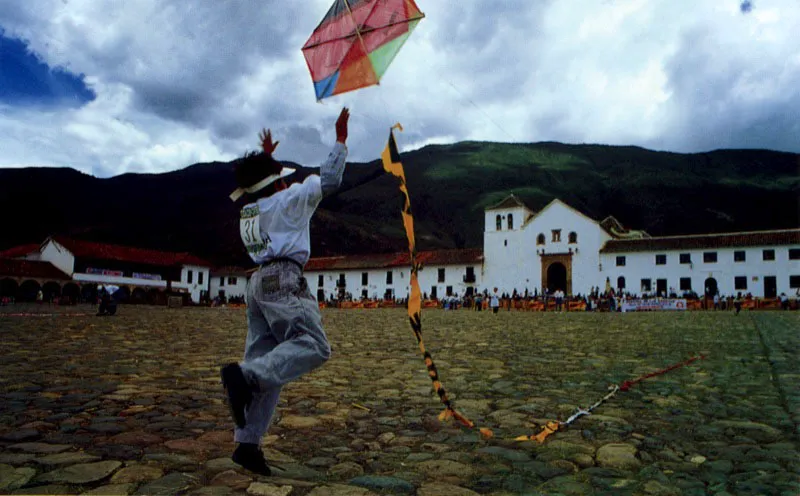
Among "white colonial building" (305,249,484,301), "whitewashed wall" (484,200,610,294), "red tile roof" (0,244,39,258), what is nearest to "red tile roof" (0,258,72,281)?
"red tile roof" (0,244,39,258)

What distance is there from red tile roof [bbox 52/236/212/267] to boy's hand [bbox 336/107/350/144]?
2347 inches

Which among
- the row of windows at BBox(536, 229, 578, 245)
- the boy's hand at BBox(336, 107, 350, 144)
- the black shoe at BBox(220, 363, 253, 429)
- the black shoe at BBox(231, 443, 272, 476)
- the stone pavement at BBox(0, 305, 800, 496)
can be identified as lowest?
the stone pavement at BBox(0, 305, 800, 496)

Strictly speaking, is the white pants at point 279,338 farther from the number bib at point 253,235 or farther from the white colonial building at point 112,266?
the white colonial building at point 112,266

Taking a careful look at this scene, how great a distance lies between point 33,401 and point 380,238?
112 meters

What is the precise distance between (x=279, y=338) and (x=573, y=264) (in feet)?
173

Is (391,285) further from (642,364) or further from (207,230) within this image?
(207,230)

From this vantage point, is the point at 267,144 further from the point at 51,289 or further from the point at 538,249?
the point at 51,289

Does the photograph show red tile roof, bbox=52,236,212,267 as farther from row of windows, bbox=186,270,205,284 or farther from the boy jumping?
the boy jumping

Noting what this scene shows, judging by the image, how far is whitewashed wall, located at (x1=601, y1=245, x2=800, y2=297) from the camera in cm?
4522

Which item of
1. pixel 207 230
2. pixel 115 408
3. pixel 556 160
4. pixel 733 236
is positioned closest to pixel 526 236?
pixel 733 236

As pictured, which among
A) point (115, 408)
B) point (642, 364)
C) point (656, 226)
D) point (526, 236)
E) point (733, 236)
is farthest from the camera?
point (656, 226)

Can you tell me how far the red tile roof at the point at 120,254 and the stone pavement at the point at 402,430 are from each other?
5476cm

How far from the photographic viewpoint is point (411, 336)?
12.1 m

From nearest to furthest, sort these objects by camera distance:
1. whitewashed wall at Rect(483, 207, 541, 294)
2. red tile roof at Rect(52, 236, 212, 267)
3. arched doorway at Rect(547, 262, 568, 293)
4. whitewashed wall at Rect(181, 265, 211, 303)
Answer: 1. arched doorway at Rect(547, 262, 568, 293)
2. whitewashed wall at Rect(483, 207, 541, 294)
3. red tile roof at Rect(52, 236, 212, 267)
4. whitewashed wall at Rect(181, 265, 211, 303)
